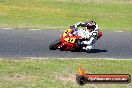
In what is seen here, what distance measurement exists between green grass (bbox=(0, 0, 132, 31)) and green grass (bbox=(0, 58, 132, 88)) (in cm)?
927

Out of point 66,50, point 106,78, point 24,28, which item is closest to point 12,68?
point 66,50

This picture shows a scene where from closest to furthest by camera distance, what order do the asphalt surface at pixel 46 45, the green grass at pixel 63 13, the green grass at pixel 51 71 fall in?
1. the green grass at pixel 51 71
2. the asphalt surface at pixel 46 45
3. the green grass at pixel 63 13

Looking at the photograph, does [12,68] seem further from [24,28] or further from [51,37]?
[24,28]

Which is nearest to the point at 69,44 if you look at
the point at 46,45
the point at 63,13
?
the point at 46,45

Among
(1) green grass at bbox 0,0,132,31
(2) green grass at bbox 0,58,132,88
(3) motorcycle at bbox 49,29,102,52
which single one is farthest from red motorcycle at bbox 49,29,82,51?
(1) green grass at bbox 0,0,132,31

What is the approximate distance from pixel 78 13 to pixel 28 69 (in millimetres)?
18960

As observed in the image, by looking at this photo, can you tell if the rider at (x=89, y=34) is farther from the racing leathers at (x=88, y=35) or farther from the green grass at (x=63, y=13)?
the green grass at (x=63, y=13)

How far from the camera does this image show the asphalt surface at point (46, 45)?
16766 mm

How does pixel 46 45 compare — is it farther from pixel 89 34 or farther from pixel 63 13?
pixel 63 13

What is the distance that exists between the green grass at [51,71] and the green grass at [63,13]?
9271 mm

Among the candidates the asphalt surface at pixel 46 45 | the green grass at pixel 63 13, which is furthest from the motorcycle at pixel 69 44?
the green grass at pixel 63 13

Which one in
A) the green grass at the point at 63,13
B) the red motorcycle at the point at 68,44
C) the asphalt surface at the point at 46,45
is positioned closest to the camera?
the asphalt surface at the point at 46,45

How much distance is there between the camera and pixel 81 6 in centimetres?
3478

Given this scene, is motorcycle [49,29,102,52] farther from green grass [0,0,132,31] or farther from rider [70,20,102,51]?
green grass [0,0,132,31]
